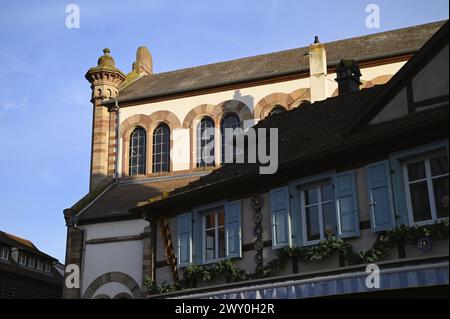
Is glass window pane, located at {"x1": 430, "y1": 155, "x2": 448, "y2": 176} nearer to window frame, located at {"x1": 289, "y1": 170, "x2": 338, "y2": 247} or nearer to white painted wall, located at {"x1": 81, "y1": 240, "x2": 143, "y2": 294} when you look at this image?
window frame, located at {"x1": 289, "y1": 170, "x2": 338, "y2": 247}

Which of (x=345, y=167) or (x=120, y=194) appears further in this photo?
(x=120, y=194)

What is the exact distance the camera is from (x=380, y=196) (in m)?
11.9

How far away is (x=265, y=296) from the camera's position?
12836 millimetres

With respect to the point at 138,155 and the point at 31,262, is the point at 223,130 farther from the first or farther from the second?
the point at 31,262

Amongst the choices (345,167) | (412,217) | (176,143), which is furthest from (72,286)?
(412,217)

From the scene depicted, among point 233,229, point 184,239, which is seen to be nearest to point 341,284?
point 233,229

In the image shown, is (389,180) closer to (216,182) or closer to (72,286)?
(216,182)

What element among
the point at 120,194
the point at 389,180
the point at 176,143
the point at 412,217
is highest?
the point at 176,143

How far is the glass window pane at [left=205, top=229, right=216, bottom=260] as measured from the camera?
15133mm

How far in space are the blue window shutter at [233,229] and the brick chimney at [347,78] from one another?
507cm

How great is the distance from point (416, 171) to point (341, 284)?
2.47m

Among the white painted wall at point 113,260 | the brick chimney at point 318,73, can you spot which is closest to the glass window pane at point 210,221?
the white painted wall at point 113,260

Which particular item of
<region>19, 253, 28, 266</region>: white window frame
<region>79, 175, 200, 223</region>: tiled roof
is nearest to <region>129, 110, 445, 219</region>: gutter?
<region>79, 175, 200, 223</region>: tiled roof

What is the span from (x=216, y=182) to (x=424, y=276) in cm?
572
